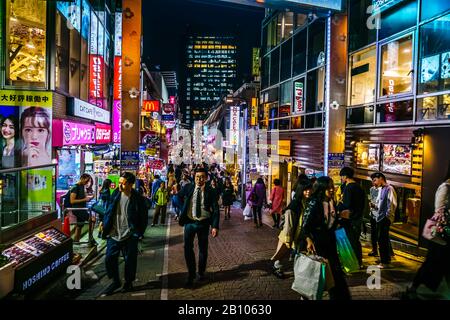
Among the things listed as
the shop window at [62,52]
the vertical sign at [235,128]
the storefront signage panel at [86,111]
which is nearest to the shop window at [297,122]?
the vertical sign at [235,128]

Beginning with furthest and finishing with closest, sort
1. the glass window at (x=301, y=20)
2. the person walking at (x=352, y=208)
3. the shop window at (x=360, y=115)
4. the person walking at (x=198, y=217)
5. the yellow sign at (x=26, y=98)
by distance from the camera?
the glass window at (x=301, y=20) → the shop window at (x=360, y=115) → the yellow sign at (x=26, y=98) → the person walking at (x=352, y=208) → the person walking at (x=198, y=217)

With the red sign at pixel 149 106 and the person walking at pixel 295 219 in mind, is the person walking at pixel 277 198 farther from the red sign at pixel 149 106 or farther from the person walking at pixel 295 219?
the red sign at pixel 149 106

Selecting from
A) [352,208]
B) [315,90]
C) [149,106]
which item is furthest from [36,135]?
[149,106]

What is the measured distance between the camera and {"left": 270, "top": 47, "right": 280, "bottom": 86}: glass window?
22.8 meters

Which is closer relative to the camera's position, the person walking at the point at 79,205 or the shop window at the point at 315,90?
the person walking at the point at 79,205

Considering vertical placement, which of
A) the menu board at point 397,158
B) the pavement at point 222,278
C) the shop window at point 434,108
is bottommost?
the pavement at point 222,278

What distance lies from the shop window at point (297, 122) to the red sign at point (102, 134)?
10125 mm

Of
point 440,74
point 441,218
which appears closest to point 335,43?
point 440,74

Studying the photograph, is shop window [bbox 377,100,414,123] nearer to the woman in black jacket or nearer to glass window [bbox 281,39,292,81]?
the woman in black jacket

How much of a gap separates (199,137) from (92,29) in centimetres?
5106

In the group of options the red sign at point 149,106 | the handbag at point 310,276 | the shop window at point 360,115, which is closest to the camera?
the handbag at point 310,276

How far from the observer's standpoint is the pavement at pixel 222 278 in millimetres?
6215

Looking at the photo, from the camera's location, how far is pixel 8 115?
38.0 ft
